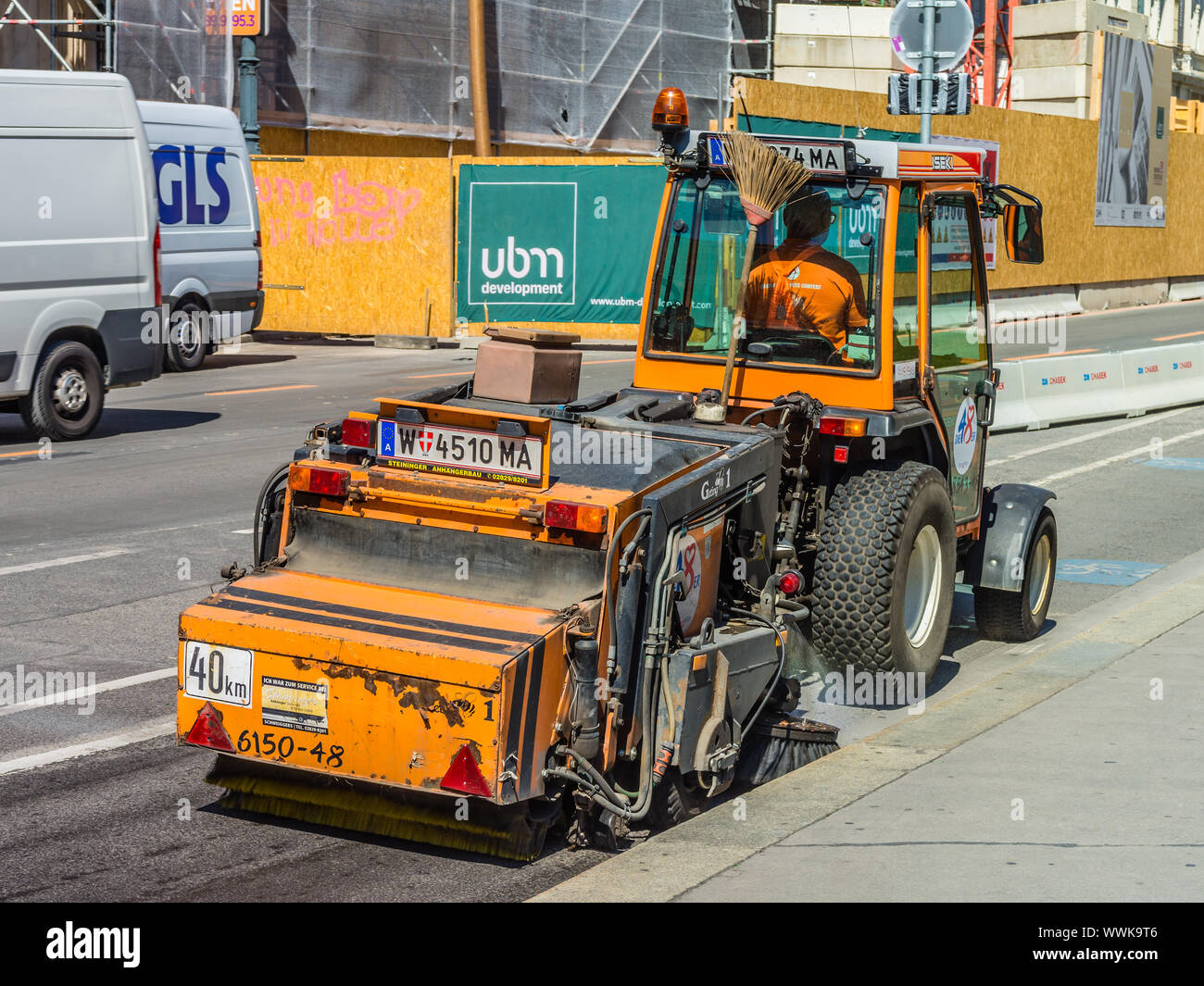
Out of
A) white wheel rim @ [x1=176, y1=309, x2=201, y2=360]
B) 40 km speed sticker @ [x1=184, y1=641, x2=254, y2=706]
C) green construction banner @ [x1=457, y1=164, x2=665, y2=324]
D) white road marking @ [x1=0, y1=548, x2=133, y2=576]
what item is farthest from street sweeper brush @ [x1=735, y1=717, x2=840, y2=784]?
green construction banner @ [x1=457, y1=164, x2=665, y2=324]

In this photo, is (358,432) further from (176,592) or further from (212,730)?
(176,592)

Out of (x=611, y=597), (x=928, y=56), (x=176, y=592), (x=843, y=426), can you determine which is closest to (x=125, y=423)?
(x=176, y=592)

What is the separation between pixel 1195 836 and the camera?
17.2 feet

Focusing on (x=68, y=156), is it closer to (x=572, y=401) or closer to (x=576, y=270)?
(x=572, y=401)

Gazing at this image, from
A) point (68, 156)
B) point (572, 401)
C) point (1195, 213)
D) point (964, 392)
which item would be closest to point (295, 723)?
point (572, 401)

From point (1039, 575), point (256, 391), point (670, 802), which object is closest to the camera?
point (670, 802)

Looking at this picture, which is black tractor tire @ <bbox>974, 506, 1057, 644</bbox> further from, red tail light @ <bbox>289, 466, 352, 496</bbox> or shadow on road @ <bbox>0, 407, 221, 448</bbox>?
shadow on road @ <bbox>0, 407, 221, 448</bbox>

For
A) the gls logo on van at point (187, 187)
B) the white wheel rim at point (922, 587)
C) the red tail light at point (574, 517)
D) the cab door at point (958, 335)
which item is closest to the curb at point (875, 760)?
the white wheel rim at point (922, 587)

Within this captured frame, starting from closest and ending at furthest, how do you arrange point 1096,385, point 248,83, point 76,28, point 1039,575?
point 1039,575, point 1096,385, point 248,83, point 76,28

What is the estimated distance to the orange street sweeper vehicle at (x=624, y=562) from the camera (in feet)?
17.1

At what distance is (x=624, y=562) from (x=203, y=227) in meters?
16.9

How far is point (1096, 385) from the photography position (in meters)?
18.6

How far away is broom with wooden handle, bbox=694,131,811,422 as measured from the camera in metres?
7.13

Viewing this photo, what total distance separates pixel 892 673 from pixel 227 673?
3127 millimetres
